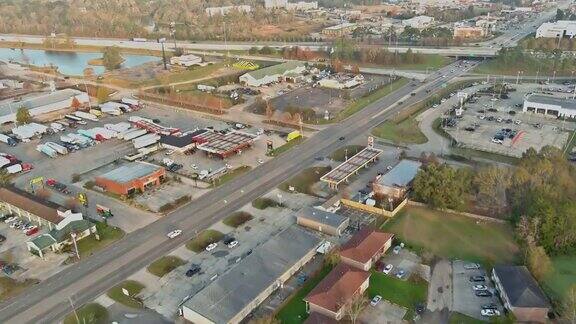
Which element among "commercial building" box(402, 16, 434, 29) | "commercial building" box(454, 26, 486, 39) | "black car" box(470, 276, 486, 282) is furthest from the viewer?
"commercial building" box(402, 16, 434, 29)

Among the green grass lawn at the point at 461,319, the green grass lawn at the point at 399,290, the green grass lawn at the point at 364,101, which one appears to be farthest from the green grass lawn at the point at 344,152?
the green grass lawn at the point at 461,319

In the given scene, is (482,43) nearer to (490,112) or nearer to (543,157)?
(490,112)

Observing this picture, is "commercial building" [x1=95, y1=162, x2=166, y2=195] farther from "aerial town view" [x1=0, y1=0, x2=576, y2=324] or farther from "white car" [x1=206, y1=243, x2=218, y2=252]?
"white car" [x1=206, y1=243, x2=218, y2=252]

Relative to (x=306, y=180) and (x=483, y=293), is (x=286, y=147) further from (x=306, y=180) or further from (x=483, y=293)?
(x=483, y=293)

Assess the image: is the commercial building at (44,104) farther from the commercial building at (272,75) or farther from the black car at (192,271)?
the black car at (192,271)

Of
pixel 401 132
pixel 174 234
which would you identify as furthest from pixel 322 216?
pixel 401 132

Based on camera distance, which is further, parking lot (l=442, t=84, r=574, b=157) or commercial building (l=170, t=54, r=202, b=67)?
commercial building (l=170, t=54, r=202, b=67)

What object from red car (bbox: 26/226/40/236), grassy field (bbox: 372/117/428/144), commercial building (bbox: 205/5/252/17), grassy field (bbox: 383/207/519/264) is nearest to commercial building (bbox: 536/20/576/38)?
grassy field (bbox: 372/117/428/144)
